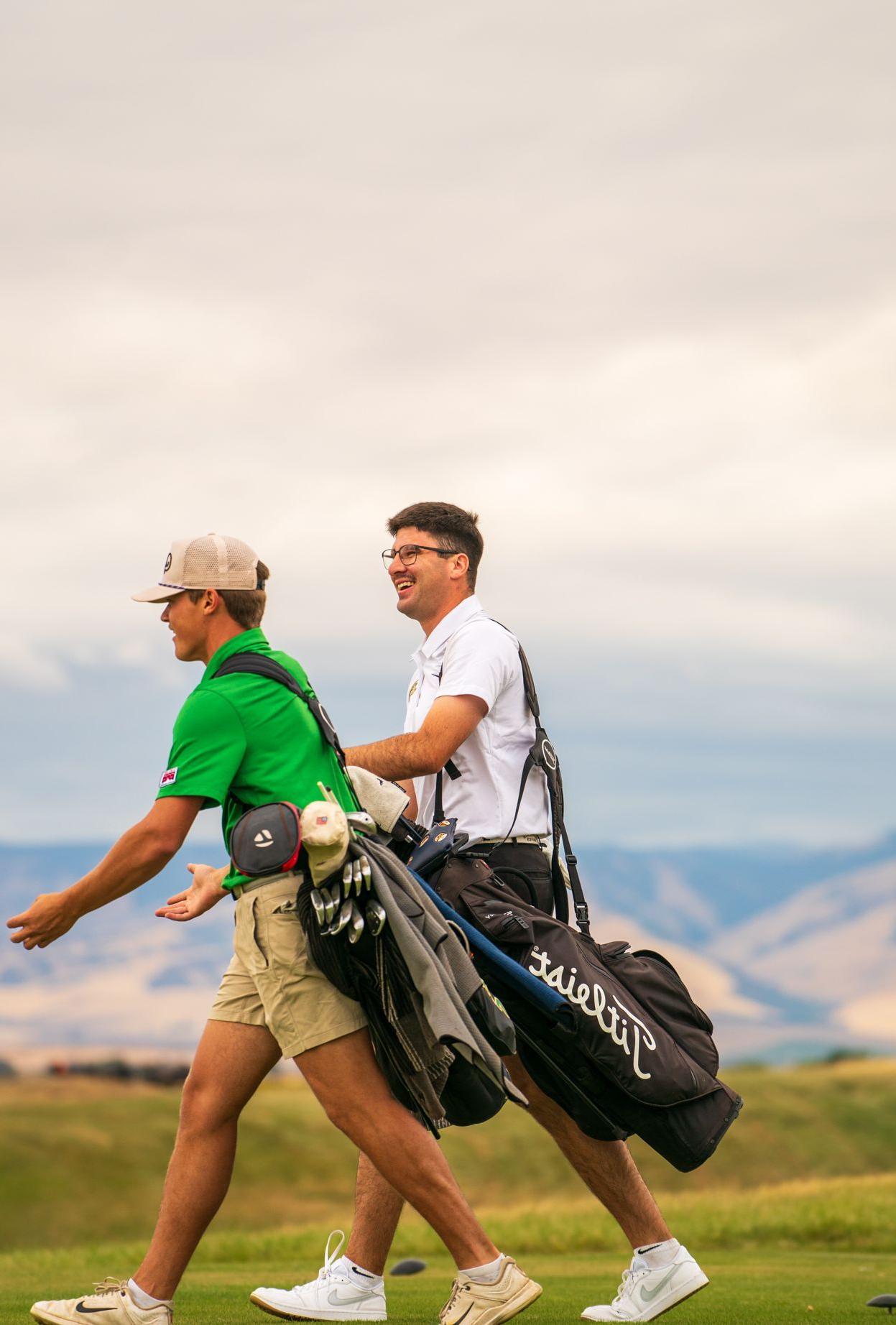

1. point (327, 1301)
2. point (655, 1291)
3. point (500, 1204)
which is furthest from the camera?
point (500, 1204)

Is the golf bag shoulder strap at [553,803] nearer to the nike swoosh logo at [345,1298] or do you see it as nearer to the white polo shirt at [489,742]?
the white polo shirt at [489,742]

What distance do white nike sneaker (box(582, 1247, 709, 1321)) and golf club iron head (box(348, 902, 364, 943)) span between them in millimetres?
2091

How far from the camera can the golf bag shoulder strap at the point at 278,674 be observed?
5.68 meters

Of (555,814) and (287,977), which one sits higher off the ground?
(555,814)

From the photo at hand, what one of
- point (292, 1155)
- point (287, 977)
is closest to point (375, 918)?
point (287, 977)

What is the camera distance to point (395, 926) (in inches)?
210

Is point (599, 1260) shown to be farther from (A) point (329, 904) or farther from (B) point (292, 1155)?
(B) point (292, 1155)

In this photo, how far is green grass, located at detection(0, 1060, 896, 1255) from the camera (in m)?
21.8

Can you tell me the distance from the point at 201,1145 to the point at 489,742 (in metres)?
2.02

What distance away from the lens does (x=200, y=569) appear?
19.2 ft

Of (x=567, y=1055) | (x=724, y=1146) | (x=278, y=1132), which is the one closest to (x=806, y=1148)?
(x=724, y=1146)

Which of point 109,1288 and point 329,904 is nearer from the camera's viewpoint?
point 329,904

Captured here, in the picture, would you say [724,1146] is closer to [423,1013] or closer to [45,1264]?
[45,1264]

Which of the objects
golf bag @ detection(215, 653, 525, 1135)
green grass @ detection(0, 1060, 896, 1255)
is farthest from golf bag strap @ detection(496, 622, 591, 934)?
green grass @ detection(0, 1060, 896, 1255)
